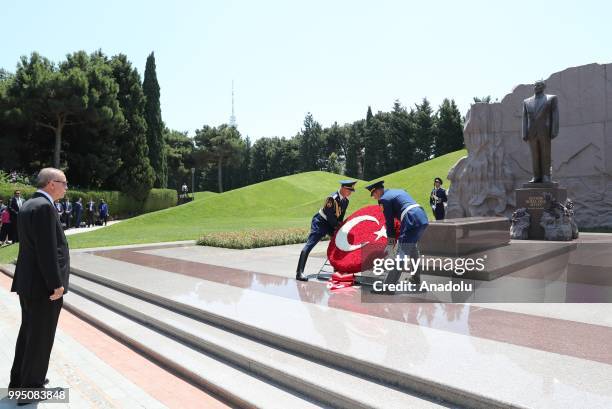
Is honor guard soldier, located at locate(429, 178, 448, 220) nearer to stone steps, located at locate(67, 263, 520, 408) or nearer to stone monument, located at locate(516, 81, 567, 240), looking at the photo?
stone monument, located at locate(516, 81, 567, 240)

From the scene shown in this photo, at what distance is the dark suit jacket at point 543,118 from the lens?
1167cm

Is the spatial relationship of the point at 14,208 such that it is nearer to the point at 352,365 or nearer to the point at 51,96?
the point at 352,365

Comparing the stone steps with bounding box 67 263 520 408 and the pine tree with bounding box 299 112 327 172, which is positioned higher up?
the pine tree with bounding box 299 112 327 172

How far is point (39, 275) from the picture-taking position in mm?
3717

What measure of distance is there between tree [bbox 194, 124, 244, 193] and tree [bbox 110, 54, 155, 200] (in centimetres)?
2600

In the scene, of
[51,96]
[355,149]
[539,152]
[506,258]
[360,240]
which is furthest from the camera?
[355,149]

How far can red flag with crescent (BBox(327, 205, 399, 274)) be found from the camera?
732 cm

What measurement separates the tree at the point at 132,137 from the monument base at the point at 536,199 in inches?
1337

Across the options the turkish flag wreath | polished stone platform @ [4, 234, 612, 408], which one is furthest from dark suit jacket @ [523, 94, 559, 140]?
the turkish flag wreath

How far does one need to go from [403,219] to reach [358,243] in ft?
4.11

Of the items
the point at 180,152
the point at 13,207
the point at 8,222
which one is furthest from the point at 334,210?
the point at 180,152

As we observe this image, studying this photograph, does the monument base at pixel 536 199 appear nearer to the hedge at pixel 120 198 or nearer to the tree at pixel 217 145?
the hedge at pixel 120 198

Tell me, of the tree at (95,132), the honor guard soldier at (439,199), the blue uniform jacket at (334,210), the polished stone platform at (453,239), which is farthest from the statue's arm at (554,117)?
the tree at (95,132)

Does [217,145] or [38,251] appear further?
[217,145]
